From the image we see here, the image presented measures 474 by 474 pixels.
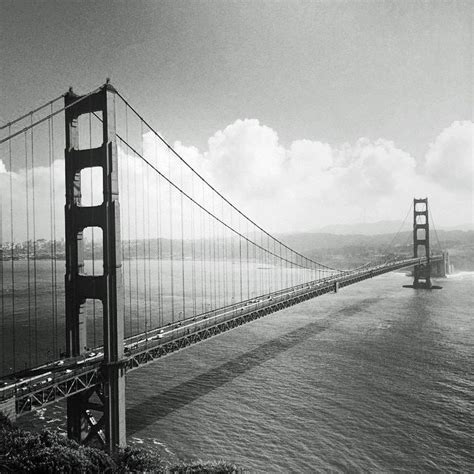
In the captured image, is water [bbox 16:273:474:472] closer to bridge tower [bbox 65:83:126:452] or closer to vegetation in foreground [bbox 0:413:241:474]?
bridge tower [bbox 65:83:126:452]

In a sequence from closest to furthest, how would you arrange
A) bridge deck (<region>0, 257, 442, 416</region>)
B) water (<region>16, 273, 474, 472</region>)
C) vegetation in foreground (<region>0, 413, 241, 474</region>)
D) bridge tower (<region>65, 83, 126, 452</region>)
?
vegetation in foreground (<region>0, 413, 241, 474</region>)
bridge deck (<region>0, 257, 442, 416</region>)
bridge tower (<region>65, 83, 126, 452</region>)
water (<region>16, 273, 474, 472</region>)

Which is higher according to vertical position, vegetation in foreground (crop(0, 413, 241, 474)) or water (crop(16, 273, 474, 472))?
vegetation in foreground (crop(0, 413, 241, 474))

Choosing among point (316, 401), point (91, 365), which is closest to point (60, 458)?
point (91, 365)

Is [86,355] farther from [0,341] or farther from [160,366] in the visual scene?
[0,341]

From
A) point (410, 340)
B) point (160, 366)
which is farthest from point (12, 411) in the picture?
point (410, 340)

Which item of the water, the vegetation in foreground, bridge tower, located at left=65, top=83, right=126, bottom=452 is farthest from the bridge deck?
the water

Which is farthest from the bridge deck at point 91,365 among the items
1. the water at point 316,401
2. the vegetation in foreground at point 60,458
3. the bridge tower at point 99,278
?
the water at point 316,401
